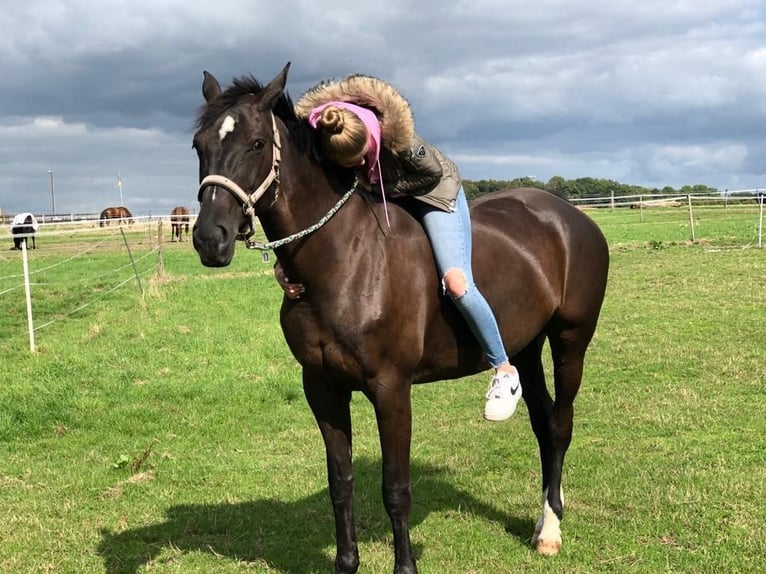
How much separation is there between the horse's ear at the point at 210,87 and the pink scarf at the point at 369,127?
1.54 feet

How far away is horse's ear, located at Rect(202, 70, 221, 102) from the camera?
3.40 metres

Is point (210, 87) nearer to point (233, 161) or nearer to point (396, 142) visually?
point (233, 161)

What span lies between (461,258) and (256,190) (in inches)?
48.6

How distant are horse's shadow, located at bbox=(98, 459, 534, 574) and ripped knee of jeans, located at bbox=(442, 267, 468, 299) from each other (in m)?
1.81

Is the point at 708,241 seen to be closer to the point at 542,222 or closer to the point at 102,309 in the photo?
the point at 102,309

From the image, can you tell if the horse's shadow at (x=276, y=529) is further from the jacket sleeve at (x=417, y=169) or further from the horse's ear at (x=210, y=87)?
the horse's ear at (x=210, y=87)

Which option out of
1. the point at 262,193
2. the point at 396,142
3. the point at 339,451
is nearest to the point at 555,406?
the point at 339,451

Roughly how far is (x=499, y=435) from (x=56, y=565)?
13.3 feet

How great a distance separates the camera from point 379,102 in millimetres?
3619

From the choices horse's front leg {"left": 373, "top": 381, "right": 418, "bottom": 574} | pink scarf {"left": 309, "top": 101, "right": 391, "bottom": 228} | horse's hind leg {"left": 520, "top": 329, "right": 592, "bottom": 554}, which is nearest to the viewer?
pink scarf {"left": 309, "top": 101, "right": 391, "bottom": 228}

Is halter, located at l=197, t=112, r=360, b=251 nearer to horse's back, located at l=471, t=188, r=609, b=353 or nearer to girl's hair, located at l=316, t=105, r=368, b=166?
girl's hair, located at l=316, t=105, r=368, b=166

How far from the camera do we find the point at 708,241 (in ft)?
75.5

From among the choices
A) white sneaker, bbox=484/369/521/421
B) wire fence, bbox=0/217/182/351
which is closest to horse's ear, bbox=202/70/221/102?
white sneaker, bbox=484/369/521/421

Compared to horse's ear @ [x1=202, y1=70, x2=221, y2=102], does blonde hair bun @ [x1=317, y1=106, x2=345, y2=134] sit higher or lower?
lower
